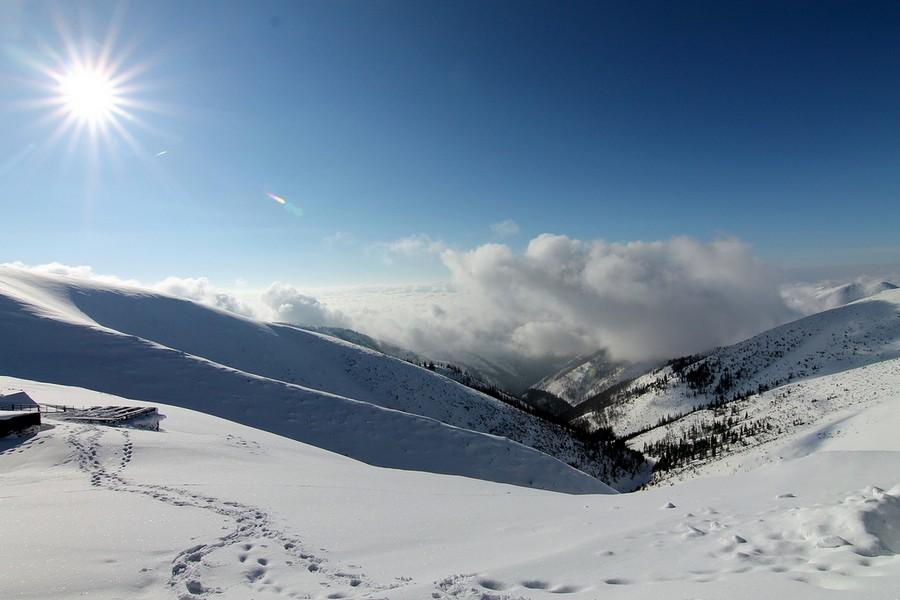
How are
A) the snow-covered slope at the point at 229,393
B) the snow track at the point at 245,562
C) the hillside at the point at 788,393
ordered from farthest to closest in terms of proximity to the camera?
the hillside at the point at 788,393, the snow-covered slope at the point at 229,393, the snow track at the point at 245,562

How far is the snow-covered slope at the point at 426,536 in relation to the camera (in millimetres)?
6039

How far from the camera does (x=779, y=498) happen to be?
9.58 metres

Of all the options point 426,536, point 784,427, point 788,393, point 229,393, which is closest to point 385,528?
point 426,536

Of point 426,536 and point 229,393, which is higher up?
point 229,393

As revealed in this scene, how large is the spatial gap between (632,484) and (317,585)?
11355cm

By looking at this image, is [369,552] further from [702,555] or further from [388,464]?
→ [388,464]

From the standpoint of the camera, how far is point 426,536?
9.27 metres

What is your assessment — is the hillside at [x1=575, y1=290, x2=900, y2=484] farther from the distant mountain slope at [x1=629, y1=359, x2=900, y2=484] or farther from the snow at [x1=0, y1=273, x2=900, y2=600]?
the snow at [x1=0, y1=273, x2=900, y2=600]

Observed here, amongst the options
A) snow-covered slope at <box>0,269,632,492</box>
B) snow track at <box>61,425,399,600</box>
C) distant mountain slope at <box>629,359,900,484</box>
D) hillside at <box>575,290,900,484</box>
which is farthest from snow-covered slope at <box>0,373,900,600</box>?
hillside at <box>575,290,900,484</box>

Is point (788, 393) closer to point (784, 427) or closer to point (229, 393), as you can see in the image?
point (784, 427)

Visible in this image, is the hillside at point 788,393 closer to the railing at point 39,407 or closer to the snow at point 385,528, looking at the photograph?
the snow at point 385,528

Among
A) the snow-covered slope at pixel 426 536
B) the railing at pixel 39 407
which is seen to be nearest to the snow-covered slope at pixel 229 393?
the railing at pixel 39 407

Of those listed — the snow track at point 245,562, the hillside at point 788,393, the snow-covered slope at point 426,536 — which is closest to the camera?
the snow-covered slope at point 426,536

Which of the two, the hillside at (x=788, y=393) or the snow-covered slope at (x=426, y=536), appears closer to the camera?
the snow-covered slope at (x=426, y=536)
